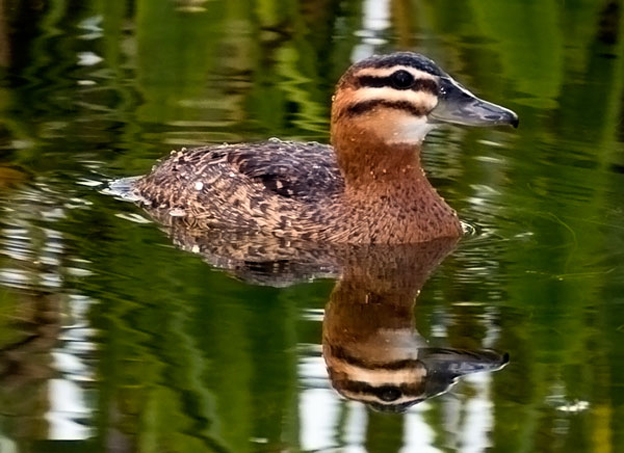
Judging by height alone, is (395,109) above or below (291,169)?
above

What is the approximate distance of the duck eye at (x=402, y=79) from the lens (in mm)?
10242

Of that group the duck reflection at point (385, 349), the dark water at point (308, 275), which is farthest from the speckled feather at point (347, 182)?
the duck reflection at point (385, 349)

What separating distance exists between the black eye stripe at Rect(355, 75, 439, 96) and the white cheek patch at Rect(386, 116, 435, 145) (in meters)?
0.19

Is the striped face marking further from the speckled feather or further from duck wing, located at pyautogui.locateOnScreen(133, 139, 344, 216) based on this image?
duck wing, located at pyautogui.locateOnScreen(133, 139, 344, 216)

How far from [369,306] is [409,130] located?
1.81 m

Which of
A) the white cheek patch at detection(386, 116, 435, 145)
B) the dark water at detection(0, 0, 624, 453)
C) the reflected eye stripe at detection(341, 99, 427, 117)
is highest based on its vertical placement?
the reflected eye stripe at detection(341, 99, 427, 117)

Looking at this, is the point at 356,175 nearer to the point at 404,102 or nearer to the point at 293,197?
the point at 293,197

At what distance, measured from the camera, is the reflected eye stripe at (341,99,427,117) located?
10.3m

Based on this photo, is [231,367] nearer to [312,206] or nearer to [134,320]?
[134,320]

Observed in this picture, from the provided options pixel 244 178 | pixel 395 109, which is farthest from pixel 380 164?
pixel 244 178

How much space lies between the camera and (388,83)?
10.3 m

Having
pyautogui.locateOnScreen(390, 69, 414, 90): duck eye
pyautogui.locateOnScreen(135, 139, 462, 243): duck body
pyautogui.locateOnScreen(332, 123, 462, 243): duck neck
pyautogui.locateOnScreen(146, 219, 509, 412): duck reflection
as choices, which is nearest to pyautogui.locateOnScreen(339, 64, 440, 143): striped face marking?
pyautogui.locateOnScreen(390, 69, 414, 90): duck eye

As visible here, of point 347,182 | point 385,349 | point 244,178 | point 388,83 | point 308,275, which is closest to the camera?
point 385,349

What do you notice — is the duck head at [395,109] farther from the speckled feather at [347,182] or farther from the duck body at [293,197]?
the duck body at [293,197]
